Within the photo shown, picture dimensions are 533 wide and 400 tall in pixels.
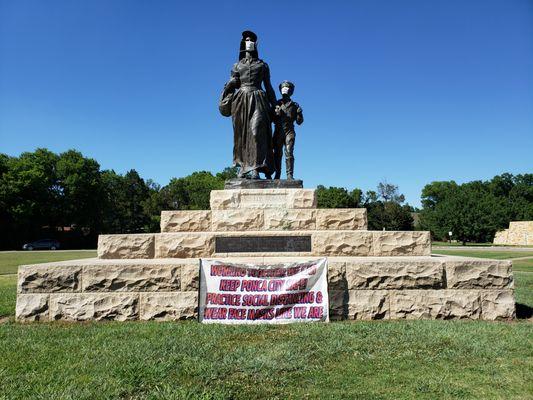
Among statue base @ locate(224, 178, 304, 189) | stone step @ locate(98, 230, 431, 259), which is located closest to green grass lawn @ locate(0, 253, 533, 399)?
stone step @ locate(98, 230, 431, 259)

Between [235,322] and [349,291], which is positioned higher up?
[349,291]

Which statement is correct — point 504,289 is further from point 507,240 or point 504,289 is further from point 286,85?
point 507,240

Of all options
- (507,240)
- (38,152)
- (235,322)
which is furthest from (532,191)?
(235,322)

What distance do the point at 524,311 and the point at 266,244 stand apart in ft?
14.4

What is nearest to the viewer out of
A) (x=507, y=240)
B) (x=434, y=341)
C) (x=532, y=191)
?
(x=434, y=341)

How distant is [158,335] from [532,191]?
3727 inches

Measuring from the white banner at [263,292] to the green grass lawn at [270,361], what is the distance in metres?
0.41

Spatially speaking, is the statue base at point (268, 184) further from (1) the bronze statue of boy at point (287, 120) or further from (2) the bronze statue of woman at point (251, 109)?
(1) the bronze statue of boy at point (287, 120)

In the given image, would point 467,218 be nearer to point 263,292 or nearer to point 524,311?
point 524,311

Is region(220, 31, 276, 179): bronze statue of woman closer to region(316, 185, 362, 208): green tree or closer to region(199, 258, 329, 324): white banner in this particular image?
region(199, 258, 329, 324): white banner

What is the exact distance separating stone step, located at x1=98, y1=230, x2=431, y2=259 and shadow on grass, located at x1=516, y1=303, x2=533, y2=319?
1.62 metres

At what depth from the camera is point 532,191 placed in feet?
267

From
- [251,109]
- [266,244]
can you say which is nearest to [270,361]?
[266,244]

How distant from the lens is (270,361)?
386 centimetres
